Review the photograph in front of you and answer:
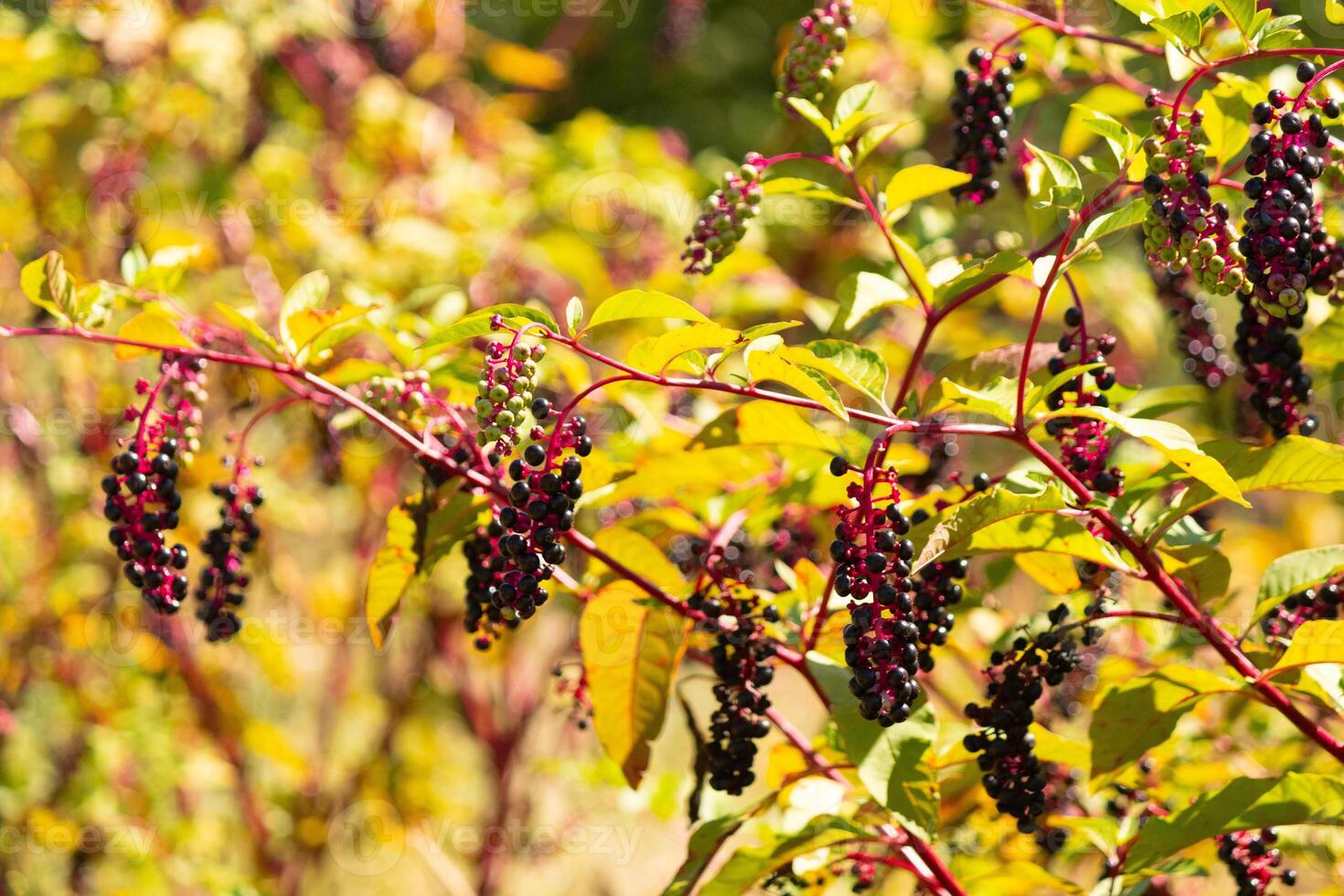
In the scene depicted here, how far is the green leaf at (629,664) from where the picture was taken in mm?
1448

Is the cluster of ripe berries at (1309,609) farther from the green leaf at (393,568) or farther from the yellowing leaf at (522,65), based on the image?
the yellowing leaf at (522,65)

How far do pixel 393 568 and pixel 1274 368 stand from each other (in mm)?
1064

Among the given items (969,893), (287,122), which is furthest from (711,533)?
(287,122)

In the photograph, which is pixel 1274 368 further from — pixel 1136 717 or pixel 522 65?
pixel 522 65

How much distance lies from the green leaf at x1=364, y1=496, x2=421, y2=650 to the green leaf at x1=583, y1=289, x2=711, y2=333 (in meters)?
0.39

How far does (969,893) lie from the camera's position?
1.59m

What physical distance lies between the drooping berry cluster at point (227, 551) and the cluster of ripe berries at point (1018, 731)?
86cm

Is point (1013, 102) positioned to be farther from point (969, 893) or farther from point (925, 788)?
point (969, 893)

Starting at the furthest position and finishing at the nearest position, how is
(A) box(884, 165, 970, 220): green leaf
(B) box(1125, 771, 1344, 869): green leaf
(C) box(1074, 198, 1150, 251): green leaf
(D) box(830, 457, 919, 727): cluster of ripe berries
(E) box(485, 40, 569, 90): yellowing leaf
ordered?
(E) box(485, 40, 569, 90): yellowing leaf, (A) box(884, 165, 970, 220): green leaf, (B) box(1125, 771, 1344, 869): green leaf, (C) box(1074, 198, 1150, 251): green leaf, (D) box(830, 457, 919, 727): cluster of ripe berries

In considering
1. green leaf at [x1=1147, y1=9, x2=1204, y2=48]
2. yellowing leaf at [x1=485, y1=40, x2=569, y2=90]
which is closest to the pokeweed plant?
green leaf at [x1=1147, y1=9, x2=1204, y2=48]

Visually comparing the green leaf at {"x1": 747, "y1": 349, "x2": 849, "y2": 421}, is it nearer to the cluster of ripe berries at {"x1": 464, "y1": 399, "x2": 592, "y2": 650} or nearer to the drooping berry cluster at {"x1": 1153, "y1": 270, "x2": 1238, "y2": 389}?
the cluster of ripe berries at {"x1": 464, "y1": 399, "x2": 592, "y2": 650}

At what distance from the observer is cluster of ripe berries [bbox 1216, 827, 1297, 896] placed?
132 centimetres

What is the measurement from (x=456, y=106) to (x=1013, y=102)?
116 inches

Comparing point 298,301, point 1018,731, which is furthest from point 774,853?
point 298,301
